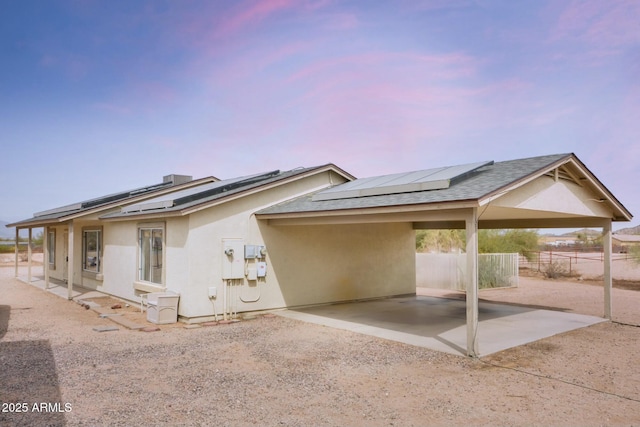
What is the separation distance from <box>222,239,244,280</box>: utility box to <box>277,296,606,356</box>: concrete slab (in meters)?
1.63

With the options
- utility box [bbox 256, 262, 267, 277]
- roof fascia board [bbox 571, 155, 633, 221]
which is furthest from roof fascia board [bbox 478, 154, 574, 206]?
utility box [bbox 256, 262, 267, 277]

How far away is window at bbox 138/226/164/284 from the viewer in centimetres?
1073

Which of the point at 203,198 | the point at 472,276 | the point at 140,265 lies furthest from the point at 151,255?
the point at 472,276

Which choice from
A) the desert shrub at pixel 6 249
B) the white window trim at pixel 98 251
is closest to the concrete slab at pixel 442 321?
the white window trim at pixel 98 251

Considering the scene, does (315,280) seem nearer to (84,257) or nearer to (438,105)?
(84,257)

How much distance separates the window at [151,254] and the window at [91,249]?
13.4 feet

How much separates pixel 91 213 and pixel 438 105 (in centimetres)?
1504

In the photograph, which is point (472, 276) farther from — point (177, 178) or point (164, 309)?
point (177, 178)

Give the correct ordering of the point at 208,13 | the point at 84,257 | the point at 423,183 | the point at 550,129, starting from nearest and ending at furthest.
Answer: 1. the point at 423,183
2. the point at 208,13
3. the point at 84,257
4. the point at 550,129

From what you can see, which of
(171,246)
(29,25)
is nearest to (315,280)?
(171,246)

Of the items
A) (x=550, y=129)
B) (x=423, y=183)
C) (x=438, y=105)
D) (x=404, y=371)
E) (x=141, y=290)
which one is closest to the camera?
(x=404, y=371)

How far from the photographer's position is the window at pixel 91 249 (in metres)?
14.8

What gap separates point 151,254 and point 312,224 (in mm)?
4423

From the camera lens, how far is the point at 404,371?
20.2 ft
